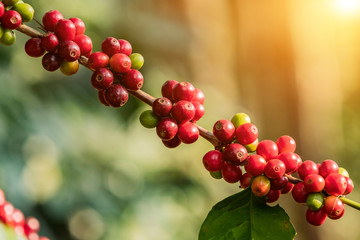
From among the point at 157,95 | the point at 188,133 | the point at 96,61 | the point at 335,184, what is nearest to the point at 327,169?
the point at 335,184

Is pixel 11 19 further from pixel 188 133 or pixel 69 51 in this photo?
pixel 188 133

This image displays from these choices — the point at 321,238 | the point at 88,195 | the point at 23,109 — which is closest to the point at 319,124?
the point at 321,238

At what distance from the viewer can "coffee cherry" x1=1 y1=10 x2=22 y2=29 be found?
397 mm

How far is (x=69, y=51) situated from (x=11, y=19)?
0.19ft

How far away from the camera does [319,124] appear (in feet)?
13.4

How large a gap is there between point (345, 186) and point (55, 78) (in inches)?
85.2

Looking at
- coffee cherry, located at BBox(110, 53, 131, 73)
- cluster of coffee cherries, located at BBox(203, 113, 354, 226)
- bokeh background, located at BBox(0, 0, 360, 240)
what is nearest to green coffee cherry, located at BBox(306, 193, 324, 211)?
cluster of coffee cherries, located at BBox(203, 113, 354, 226)

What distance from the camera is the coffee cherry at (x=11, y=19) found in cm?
40

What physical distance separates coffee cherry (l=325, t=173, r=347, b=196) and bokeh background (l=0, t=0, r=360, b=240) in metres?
1.85

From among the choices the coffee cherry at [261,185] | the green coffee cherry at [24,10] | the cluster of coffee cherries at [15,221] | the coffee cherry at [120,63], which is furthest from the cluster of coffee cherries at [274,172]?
the cluster of coffee cherries at [15,221]

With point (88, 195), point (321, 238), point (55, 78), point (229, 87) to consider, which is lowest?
point (88, 195)

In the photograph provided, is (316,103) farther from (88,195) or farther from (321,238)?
(88,195)

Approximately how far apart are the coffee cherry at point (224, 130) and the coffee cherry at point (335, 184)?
0.10 metres

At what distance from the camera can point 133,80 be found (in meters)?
0.42
